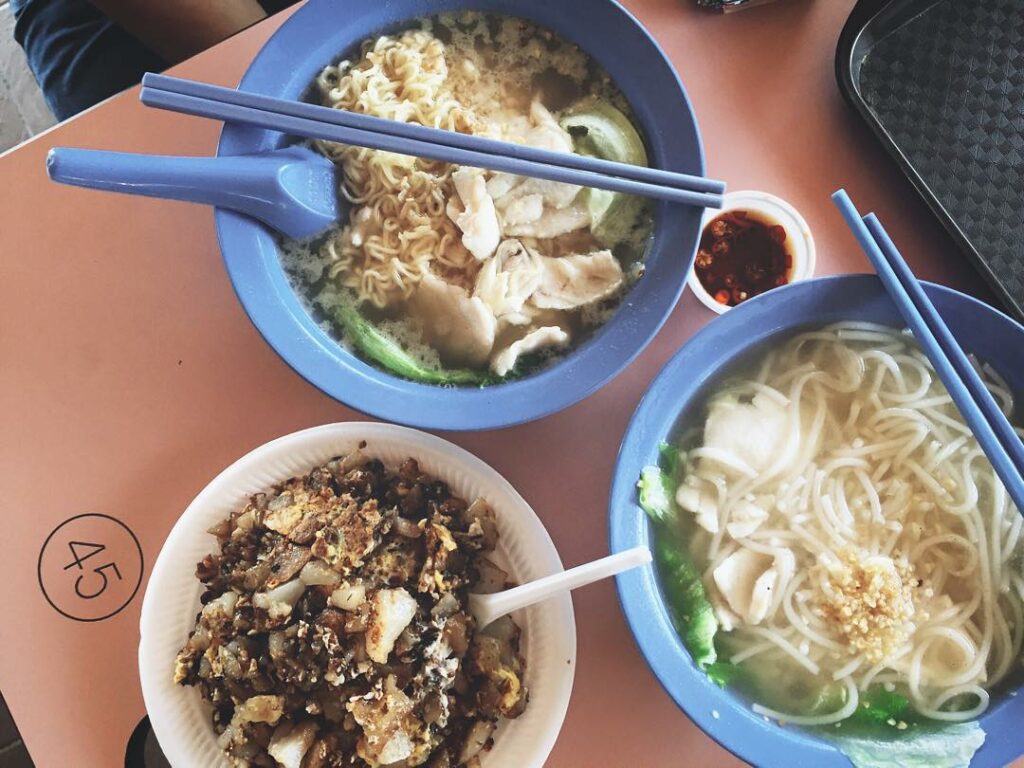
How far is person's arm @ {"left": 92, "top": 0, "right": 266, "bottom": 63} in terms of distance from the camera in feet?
5.09

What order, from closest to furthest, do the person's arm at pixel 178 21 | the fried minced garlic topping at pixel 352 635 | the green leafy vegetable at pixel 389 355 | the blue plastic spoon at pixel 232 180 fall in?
the blue plastic spoon at pixel 232 180 < the fried minced garlic topping at pixel 352 635 < the green leafy vegetable at pixel 389 355 < the person's arm at pixel 178 21

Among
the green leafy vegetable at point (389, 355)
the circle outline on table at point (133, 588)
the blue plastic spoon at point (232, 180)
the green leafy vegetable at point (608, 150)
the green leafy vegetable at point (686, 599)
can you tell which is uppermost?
the blue plastic spoon at point (232, 180)

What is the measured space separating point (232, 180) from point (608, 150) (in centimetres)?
61

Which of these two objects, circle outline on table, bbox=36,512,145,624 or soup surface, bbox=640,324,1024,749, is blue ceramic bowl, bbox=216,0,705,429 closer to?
soup surface, bbox=640,324,1024,749

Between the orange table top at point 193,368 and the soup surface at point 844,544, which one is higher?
the orange table top at point 193,368

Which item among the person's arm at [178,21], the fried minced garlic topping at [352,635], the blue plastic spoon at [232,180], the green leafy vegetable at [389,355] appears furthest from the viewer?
the person's arm at [178,21]

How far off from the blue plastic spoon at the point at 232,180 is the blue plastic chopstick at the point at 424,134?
86 mm

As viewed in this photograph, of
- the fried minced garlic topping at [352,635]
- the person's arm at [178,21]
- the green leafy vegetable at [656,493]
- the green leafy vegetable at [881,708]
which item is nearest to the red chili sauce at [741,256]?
the green leafy vegetable at [656,493]

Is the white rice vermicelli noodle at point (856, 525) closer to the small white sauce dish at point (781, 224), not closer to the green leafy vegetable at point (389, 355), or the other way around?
the small white sauce dish at point (781, 224)

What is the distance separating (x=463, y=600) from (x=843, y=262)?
2.95 ft

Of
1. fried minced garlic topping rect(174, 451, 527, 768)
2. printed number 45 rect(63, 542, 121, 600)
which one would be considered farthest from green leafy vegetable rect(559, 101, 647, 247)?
printed number 45 rect(63, 542, 121, 600)

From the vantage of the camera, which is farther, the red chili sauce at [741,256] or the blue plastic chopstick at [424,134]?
the red chili sauce at [741,256]

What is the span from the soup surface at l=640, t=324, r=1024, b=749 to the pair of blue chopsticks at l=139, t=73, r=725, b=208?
0.35 m

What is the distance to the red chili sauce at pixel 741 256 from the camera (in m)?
1.38
